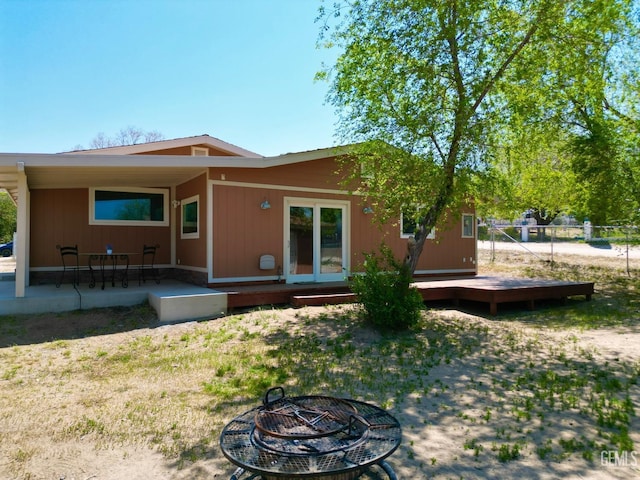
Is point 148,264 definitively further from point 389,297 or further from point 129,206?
point 389,297

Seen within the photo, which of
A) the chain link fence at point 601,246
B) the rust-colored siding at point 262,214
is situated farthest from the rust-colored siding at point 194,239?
the chain link fence at point 601,246

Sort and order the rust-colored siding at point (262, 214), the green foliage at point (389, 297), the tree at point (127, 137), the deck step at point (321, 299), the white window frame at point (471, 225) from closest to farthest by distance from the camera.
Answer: the green foliage at point (389, 297), the deck step at point (321, 299), the rust-colored siding at point (262, 214), the white window frame at point (471, 225), the tree at point (127, 137)

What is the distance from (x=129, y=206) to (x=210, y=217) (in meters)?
2.89

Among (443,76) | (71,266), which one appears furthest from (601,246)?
(71,266)

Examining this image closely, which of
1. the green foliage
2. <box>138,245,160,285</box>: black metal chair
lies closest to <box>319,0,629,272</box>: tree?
the green foliage

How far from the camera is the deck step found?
7.47 metres

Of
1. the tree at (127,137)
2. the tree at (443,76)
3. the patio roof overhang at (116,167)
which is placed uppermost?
the tree at (127,137)

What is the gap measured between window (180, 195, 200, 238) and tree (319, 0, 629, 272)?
3636 millimetres

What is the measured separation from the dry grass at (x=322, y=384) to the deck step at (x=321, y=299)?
0.30 metres

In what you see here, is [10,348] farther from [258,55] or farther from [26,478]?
[258,55]

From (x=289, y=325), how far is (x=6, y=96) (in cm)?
1790

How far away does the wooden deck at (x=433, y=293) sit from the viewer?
7.48m

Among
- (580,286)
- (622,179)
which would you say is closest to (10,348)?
(580,286)

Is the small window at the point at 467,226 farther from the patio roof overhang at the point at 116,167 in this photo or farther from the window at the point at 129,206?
the window at the point at 129,206
